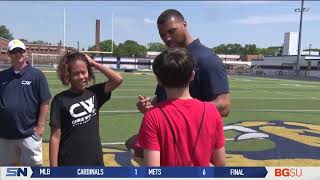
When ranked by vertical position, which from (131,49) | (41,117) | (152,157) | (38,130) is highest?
(152,157)

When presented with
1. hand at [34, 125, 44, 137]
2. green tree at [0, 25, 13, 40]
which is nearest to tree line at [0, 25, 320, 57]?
green tree at [0, 25, 13, 40]

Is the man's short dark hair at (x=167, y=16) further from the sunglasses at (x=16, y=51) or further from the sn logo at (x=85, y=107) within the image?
the sunglasses at (x=16, y=51)

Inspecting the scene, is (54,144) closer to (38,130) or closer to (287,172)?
(38,130)

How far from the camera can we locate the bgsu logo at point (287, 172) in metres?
2.48

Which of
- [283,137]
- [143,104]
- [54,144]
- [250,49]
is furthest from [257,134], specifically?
[250,49]

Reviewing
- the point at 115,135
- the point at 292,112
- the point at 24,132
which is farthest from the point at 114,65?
the point at 24,132

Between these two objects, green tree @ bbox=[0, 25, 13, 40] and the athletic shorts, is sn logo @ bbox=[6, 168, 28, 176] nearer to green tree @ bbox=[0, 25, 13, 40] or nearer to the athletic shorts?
the athletic shorts

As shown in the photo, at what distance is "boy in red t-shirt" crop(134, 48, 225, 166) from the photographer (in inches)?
90.8

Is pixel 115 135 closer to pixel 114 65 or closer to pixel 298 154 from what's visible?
pixel 298 154

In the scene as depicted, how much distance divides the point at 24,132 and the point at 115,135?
14.0 ft

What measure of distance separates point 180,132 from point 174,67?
1.08ft

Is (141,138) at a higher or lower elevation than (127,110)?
higher

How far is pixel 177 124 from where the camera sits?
2.33 m

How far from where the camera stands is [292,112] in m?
14.0
